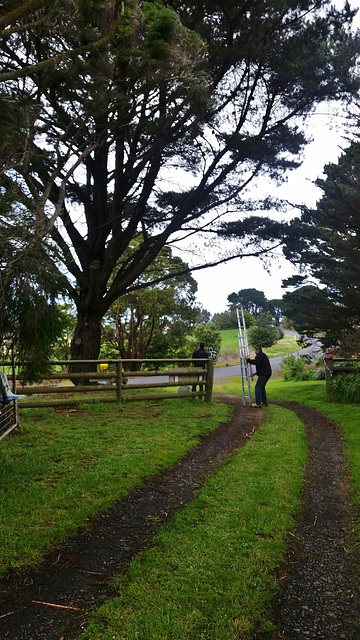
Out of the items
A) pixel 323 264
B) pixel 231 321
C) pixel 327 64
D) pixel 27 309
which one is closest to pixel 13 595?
pixel 27 309

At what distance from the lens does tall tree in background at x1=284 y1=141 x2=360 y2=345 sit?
13.5 m

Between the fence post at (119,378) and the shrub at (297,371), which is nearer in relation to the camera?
the fence post at (119,378)

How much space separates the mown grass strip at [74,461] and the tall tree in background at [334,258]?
7.64 meters

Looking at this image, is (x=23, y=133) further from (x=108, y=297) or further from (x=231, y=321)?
(x=231, y=321)

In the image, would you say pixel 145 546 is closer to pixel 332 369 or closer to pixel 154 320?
pixel 332 369

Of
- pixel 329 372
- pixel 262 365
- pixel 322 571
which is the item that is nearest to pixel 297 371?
pixel 329 372

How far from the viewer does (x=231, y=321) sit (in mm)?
68688

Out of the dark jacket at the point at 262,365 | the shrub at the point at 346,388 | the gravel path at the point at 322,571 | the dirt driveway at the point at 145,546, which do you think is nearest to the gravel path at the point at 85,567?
the dirt driveway at the point at 145,546

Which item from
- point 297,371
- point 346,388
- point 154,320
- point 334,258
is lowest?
point 346,388

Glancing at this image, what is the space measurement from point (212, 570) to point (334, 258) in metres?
16.0

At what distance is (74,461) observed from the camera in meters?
5.15

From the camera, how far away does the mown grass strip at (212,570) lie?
2428 millimetres

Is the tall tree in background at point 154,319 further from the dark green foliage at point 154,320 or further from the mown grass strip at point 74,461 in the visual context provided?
the mown grass strip at point 74,461

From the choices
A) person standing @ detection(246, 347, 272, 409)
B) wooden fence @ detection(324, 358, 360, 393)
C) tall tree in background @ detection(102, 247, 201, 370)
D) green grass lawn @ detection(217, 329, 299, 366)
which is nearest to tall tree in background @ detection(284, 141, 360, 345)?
wooden fence @ detection(324, 358, 360, 393)
